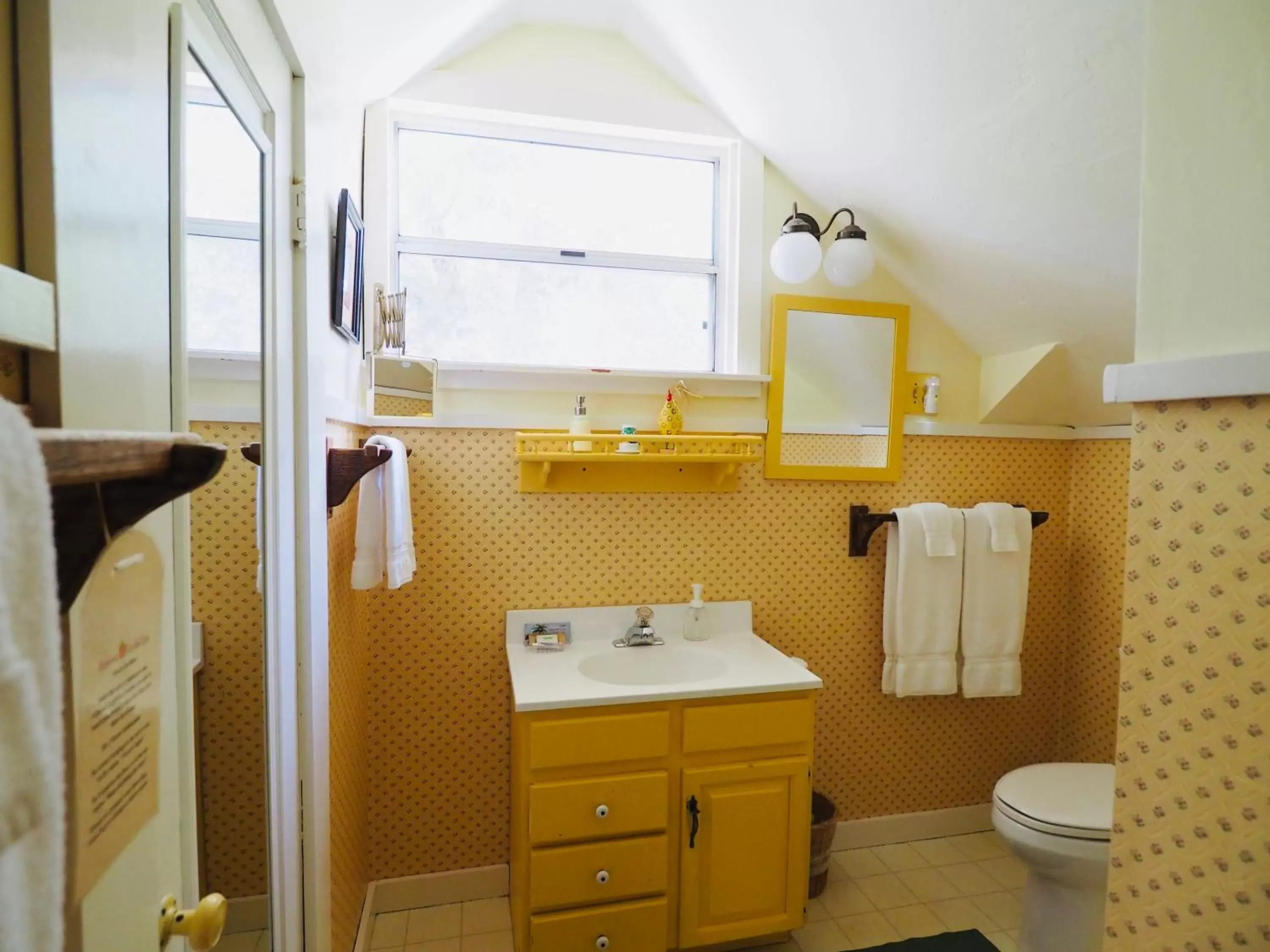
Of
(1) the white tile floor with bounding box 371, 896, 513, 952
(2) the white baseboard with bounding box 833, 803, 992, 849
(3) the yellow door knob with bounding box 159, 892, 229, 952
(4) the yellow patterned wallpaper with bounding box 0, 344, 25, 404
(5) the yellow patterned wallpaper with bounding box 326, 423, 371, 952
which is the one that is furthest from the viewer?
(2) the white baseboard with bounding box 833, 803, 992, 849

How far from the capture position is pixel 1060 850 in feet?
5.24

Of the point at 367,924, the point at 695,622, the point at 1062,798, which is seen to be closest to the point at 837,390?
the point at 695,622

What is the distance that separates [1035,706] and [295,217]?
2956mm

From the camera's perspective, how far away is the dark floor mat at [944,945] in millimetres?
1795

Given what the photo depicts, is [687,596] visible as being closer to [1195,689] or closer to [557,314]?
[557,314]

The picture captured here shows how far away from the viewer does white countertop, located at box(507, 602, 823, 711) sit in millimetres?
1590

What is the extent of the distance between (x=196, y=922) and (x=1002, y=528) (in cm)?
235

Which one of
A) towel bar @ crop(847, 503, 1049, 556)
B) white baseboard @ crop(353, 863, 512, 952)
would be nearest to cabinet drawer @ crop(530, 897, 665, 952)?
white baseboard @ crop(353, 863, 512, 952)

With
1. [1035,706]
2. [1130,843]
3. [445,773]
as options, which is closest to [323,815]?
[445,773]

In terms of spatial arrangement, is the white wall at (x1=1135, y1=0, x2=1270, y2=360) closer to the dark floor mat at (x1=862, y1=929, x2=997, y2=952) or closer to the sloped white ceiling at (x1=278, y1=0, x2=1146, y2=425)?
the sloped white ceiling at (x1=278, y1=0, x2=1146, y2=425)

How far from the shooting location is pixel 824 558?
2.20 m

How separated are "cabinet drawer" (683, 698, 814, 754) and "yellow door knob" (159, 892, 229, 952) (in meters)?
1.18

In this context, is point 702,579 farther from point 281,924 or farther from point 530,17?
point 530,17

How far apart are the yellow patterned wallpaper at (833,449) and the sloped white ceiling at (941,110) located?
55cm
